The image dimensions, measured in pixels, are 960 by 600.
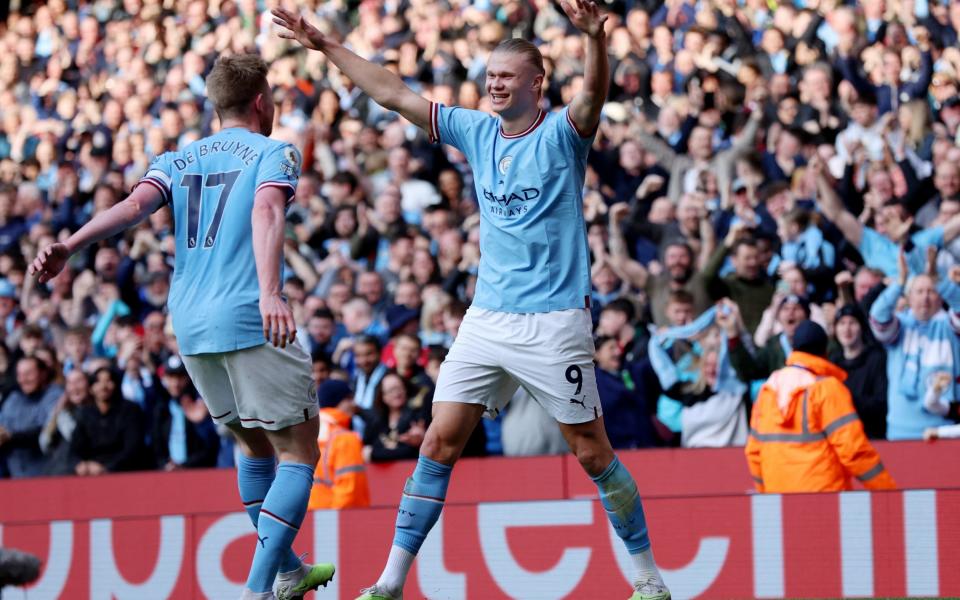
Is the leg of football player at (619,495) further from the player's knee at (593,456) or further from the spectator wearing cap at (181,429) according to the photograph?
the spectator wearing cap at (181,429)

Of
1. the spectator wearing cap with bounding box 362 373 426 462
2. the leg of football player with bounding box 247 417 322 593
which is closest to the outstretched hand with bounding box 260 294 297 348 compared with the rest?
the leg of football player with bounding box 247 417 322 593

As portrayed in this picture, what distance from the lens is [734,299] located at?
448 inches

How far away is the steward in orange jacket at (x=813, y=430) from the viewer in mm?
8516

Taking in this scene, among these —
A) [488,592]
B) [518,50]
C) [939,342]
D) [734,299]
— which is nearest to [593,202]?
[734,299]

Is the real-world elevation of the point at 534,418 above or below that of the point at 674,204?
below

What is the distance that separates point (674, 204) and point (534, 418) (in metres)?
2.45

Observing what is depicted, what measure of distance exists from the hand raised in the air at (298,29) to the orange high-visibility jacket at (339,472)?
142 inches

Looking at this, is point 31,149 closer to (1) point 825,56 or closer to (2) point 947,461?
(1) point 825,56

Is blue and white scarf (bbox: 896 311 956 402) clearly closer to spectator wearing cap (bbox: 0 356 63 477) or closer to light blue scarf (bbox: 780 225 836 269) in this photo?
light blue scarf (bbox: 780 225 836 269)

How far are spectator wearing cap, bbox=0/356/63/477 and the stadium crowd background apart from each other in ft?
0.07

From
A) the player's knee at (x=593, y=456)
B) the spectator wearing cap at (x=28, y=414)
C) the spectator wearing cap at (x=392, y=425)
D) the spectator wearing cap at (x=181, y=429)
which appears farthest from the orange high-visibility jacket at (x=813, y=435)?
the spectator wearing cap at (x=28, y=414)

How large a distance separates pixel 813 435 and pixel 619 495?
2561mm

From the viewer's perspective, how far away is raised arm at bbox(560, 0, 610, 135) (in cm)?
588

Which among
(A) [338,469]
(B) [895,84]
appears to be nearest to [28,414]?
(A) [338,469]
